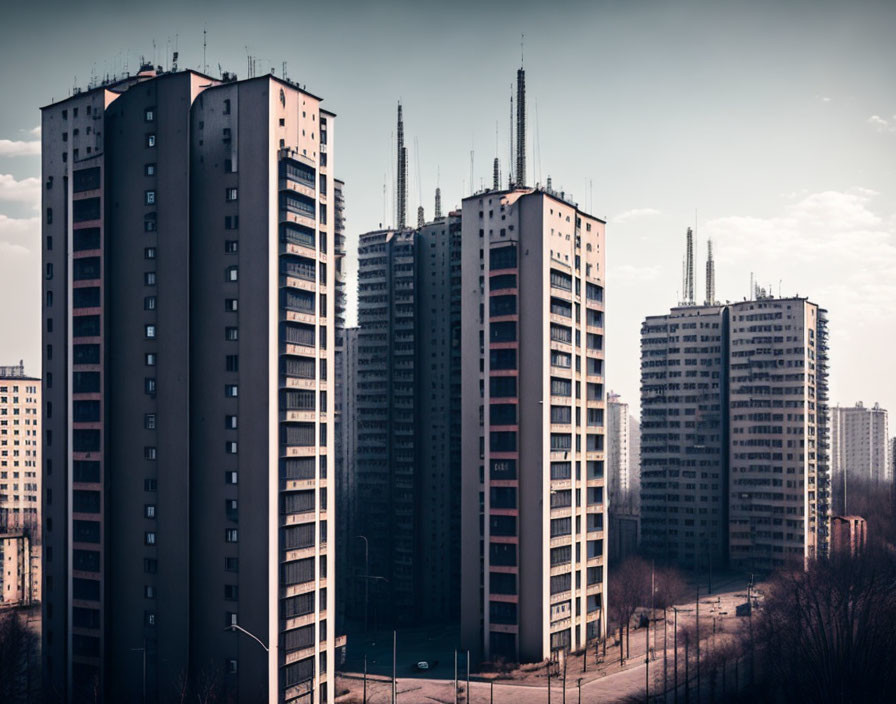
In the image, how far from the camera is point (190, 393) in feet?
257

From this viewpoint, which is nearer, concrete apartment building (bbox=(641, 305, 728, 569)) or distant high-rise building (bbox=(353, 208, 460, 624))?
distant high-rise building (bbox=(353, 208, 460, 624))

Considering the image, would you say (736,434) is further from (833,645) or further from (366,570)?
(833,645)

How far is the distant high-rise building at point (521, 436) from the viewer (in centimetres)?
9825

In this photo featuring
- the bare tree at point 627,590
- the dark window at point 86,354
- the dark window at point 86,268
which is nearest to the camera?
the dark window at point 86,354

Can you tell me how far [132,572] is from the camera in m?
79.2

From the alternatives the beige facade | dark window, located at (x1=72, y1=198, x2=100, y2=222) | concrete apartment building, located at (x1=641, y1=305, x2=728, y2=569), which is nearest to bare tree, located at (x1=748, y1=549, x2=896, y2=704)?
the beige facade

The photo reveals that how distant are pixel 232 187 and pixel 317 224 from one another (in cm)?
792

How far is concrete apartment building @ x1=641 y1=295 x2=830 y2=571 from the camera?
162 m

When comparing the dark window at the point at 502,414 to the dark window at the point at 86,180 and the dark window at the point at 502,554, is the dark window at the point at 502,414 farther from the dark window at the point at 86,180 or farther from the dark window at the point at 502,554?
the dark window at the point at 86,180

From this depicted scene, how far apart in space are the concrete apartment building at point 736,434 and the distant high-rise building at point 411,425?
192ft

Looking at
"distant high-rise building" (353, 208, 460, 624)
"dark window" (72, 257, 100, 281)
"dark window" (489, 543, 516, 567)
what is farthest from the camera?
"distant high-rise building" (353, 208, 460, 624)

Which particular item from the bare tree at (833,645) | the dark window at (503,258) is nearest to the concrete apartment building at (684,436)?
the bare tree at (833,645)

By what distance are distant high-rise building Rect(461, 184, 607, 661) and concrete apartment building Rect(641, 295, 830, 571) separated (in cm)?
6889

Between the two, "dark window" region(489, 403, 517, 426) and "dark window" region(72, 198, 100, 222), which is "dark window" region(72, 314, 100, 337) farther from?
"dark window" region(489, 403, 517, 426)
